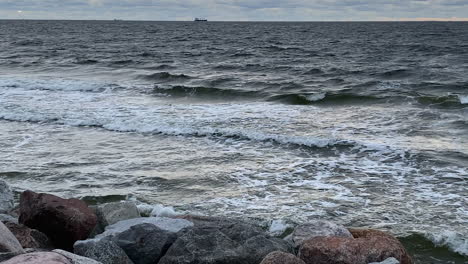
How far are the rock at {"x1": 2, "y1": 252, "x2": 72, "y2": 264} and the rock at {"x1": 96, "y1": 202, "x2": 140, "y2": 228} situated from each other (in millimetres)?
2751

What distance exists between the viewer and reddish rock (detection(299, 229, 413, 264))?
237 inches

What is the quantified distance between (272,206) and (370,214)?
1514 millimetres

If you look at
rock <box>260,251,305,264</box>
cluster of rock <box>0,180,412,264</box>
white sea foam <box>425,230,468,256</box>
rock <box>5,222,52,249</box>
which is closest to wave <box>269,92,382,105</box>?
white sea foam <box>425,230,468,256</box>

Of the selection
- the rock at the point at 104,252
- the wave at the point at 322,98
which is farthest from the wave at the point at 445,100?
the rock at the point at 104,252

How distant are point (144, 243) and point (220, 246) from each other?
86 cm

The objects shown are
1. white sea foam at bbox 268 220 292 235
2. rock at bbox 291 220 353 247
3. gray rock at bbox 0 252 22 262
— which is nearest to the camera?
gray rock at bbox 0 252 22 262

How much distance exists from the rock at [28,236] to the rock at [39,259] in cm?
180

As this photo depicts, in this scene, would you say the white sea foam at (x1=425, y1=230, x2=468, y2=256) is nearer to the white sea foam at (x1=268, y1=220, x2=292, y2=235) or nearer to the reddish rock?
the reddish rock

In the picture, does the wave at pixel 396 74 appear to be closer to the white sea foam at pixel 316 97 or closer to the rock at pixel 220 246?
the white sea foam at pixel 316 97

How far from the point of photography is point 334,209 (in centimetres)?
884

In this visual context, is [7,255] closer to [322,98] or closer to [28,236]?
[28,236]

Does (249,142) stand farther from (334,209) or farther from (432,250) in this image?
(432,250)

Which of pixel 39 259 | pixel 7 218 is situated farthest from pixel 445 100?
pixel 39 259

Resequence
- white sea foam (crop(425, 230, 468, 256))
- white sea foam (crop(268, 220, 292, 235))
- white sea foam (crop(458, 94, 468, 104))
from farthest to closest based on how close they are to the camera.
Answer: white sea foam (crop(458, 94, 468, 104)), white sea foam (crop(268, 220, 292, 235)), white sea foam (crop(425, 230, 468, 256))
